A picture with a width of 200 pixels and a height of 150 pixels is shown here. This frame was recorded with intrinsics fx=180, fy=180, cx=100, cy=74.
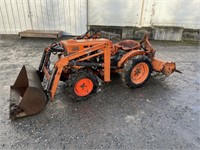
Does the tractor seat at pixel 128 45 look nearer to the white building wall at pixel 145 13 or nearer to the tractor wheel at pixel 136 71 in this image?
the tractor wheel at pixel 136 71

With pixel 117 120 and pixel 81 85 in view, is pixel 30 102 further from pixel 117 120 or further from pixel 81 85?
pixel 117 120

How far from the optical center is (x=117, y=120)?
2711 millimetres

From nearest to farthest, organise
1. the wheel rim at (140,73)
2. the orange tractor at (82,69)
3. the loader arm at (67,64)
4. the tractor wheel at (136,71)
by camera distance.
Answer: the orange tractor at (82,69) < the loader arm at (67,64) < the tractor wheel at (136,71) < the wheel rim at (140,73)

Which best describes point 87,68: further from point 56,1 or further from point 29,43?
point 56,1

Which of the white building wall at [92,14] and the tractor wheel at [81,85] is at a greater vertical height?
the white building wall at [92,14]

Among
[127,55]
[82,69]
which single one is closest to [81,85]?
[82,69]

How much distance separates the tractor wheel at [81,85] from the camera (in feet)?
9.51

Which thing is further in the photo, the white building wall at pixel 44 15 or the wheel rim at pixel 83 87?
the white building wall at pixel 44 15

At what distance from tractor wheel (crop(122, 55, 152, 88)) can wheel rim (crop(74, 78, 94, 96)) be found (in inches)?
25.8

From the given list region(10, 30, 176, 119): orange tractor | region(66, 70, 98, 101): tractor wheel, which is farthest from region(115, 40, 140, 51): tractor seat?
region(66, 70, 98, 101): tractor wheel

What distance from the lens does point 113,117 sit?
278cm

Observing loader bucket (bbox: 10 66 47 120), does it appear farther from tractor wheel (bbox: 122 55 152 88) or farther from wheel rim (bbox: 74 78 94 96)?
tractor wheel (bbox: 122 55 152 88)

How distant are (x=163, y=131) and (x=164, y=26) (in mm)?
5572

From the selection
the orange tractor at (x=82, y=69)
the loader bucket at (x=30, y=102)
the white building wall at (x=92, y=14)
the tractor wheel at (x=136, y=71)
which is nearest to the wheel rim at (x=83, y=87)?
the orange tractor at (x=82, y=69)
